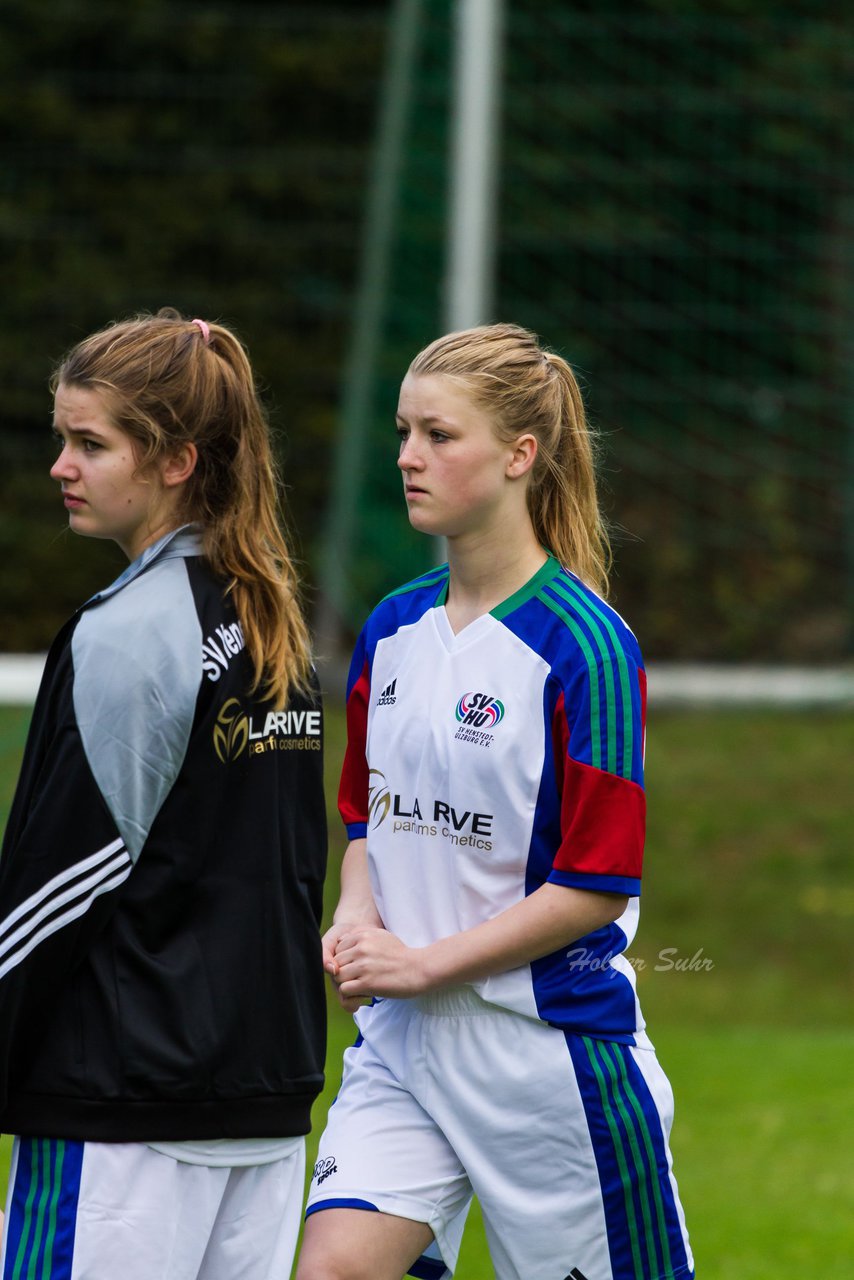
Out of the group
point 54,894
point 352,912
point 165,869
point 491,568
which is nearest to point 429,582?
point 491,568

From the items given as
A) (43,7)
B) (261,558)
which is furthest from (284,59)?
(261,558)

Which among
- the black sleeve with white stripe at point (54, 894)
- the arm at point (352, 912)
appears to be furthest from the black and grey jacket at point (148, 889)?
the arm at point (352, 912)

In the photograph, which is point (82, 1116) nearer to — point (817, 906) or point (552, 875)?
point (552, 875)

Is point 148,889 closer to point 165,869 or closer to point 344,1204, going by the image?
point 165,869

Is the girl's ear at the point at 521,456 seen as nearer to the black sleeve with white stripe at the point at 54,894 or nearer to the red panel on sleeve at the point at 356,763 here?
the red panel on sleeve at the point at 356,763

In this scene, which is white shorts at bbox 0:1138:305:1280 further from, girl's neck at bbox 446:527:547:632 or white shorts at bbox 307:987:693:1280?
girl's neck at bbox 446:527:547:632

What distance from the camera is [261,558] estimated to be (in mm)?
2447

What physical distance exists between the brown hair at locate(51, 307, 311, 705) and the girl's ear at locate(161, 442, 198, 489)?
0.01 meters

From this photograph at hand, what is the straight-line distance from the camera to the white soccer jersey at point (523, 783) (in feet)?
8.15

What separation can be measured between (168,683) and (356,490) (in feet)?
23.5

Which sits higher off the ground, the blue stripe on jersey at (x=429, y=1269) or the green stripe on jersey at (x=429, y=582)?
the green stripe on jersey at (x=429, y=582)

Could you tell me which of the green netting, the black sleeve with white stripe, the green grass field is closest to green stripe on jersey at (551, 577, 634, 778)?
the black sleeve with white stripe

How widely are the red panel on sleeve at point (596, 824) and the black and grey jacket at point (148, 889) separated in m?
0.40

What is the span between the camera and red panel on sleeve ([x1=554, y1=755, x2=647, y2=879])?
2.46 meters
